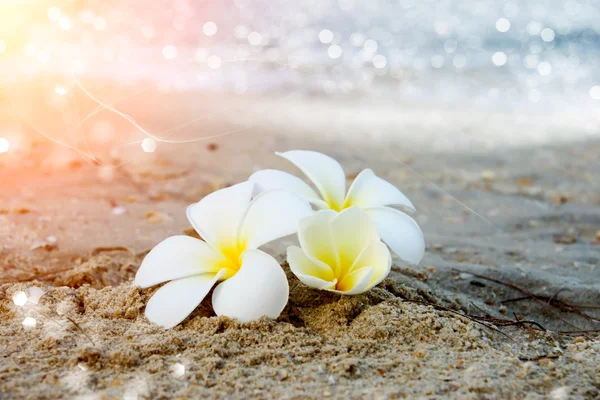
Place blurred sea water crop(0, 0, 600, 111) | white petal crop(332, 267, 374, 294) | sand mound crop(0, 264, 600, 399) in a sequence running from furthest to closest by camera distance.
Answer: blurred sea water crop(0, 0, 600, 111), white petal crop(332, 267, 374, 294), sand mound crop(0, 264, 600, 399)

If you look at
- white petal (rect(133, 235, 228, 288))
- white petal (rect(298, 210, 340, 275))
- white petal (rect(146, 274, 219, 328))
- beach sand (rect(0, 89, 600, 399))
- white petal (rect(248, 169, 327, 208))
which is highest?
white petal (rect(248, 169, 327, 208))

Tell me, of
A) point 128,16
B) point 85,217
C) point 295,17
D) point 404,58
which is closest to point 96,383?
point 85,217

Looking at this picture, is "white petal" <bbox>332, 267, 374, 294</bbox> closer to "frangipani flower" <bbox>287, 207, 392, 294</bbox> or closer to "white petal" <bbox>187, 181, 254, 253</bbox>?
"frangipani flower" <bbox>287, 207, 392, 294</bbox>

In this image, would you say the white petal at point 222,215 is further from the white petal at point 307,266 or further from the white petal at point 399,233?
the white petal at point 399,233

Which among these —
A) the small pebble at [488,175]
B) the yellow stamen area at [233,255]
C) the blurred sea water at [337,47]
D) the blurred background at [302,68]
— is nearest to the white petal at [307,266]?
the yellow stamen area at [233,255]

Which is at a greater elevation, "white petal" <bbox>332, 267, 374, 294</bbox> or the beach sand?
"white petal" <bbox>332, 267, 374, 294</bbox>

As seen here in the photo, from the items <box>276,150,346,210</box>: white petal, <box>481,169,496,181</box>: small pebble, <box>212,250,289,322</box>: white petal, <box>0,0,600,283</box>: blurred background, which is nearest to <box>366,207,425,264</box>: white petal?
<box>276,150,346,210</box>: white petal

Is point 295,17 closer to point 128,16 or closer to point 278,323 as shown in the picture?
point 128,16

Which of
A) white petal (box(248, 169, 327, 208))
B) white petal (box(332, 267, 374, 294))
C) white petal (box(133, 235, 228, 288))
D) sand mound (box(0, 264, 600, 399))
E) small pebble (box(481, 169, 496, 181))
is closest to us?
sand mound (box(0, 264, 600, 399))
